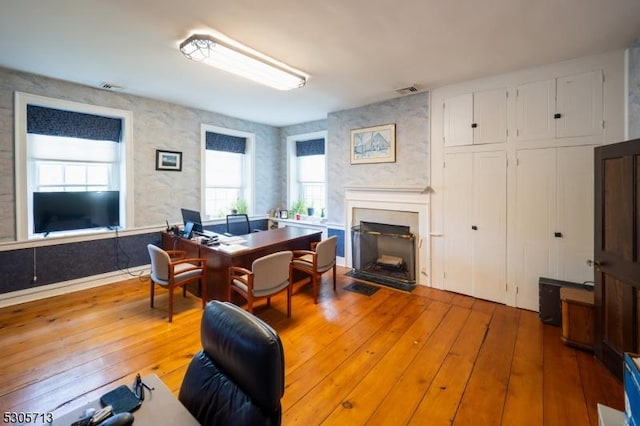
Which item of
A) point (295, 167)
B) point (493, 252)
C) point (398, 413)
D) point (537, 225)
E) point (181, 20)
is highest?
point (181, 20)

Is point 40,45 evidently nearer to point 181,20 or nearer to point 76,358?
point 181,20

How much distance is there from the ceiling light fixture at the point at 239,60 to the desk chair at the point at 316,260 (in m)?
1.97

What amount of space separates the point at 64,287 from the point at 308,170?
169 inches

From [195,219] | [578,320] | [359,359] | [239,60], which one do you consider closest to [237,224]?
[195,219]

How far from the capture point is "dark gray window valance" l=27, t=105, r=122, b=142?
11.4 ft

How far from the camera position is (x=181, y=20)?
2.25 meters

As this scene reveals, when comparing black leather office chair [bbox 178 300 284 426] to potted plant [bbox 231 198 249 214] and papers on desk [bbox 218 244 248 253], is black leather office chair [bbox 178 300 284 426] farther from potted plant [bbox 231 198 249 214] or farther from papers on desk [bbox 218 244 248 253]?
potted plant [bbox 231 198 249 214]

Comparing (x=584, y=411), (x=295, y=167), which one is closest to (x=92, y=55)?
(x=295, y=167)

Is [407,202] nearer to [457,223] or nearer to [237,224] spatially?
→ [457,223]

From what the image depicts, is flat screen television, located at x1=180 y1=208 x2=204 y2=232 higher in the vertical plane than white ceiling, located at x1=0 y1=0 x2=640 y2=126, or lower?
lower

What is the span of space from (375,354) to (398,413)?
640 millimetres

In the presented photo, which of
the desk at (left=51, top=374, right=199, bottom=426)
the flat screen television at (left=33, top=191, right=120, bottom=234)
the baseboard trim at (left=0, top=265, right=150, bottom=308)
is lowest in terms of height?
the baseboard trim at (left=0, top=265, right=150, bottom=308)

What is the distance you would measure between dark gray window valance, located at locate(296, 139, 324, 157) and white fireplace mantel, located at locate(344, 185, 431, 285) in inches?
56.3

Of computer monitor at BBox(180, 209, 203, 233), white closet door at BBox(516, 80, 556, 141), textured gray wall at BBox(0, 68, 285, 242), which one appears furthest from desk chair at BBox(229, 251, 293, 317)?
white closet door at BBox(516, 80, 556, 141)
